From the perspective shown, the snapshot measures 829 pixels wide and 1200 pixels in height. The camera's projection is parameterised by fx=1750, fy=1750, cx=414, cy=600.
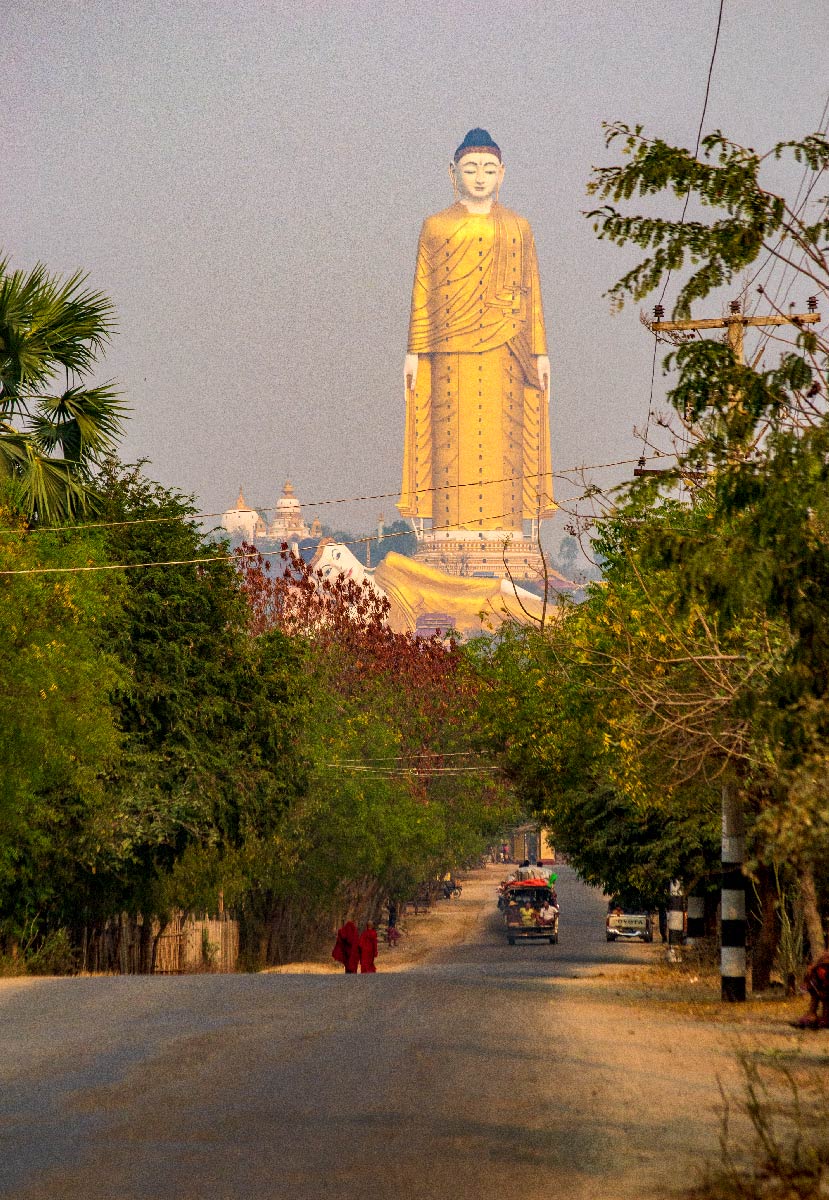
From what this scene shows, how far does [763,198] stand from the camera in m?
9.57

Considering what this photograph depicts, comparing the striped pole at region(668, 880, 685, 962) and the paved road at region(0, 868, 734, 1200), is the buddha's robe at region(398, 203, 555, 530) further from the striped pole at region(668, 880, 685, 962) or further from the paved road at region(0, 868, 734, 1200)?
the paved road at region(0, 868, 734, 1200)

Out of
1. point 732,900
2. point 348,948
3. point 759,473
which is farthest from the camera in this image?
point 348,948

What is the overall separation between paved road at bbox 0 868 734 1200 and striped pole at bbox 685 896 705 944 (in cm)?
1399

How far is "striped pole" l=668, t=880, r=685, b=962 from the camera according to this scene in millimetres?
45938

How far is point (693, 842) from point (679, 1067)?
16.8 metres

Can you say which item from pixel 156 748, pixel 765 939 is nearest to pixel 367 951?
pixel 156 748

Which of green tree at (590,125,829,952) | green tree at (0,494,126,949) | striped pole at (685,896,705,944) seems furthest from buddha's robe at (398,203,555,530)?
green tree at (590,125,829,952)

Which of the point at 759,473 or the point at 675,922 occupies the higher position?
the point at 759,473

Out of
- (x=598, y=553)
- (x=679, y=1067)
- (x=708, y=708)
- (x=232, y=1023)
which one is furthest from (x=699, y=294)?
(x=598, y=553)

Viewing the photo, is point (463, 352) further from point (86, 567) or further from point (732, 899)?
point (732, 899)

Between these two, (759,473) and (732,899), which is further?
(732,899)

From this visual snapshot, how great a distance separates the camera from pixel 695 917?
120 feet

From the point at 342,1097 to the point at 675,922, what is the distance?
3708 cm

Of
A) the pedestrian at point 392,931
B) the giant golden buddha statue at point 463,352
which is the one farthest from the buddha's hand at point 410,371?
the pedestrian at point 392,931
